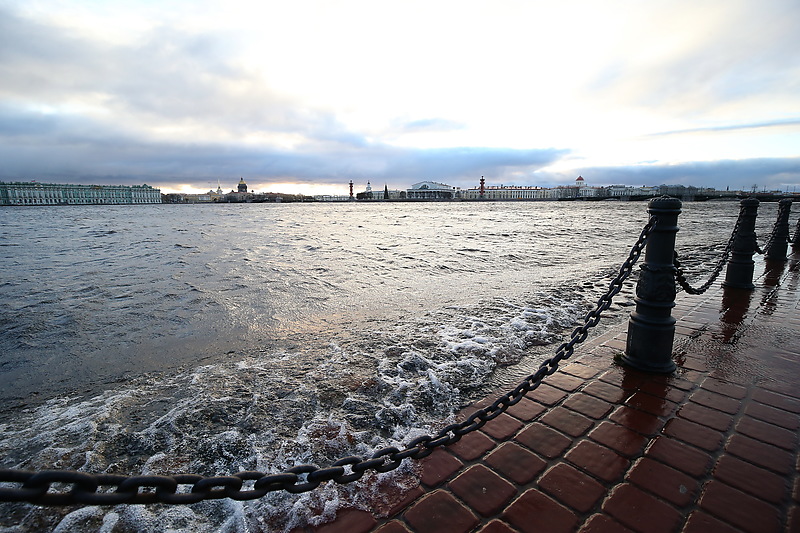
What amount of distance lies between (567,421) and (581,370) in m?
0.66

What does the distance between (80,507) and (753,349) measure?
4076 millimetres

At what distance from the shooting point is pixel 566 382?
7.56 feet

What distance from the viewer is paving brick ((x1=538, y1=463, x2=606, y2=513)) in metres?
1.40

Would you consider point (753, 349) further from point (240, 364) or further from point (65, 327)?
point (65, 327)

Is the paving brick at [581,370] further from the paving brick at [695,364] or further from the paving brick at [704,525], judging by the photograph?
the paving brick at [704,525]

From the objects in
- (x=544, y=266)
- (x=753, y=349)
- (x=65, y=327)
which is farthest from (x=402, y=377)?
(x=544, y=266)

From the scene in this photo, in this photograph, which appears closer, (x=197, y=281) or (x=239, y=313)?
(x=239, y=313)

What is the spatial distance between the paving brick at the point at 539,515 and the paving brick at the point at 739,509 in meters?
0.51

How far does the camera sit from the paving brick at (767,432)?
1.67 metres

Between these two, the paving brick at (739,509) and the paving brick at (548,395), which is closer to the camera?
the paving brick at (739,509)

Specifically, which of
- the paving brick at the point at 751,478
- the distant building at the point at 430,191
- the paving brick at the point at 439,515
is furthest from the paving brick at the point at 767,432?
the distant building at the point at 430,191

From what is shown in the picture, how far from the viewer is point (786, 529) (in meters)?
1.26

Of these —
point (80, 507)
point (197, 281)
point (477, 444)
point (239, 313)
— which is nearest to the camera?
point (80, 507)

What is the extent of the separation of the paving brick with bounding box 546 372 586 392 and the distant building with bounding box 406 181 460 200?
142 metres
